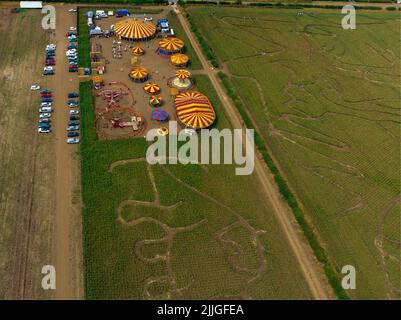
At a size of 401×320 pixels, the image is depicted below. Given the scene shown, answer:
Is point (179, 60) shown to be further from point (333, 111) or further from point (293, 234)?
Answer: point (293, 234)

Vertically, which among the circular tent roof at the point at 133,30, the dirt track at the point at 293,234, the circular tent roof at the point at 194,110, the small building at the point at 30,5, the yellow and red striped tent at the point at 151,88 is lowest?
the dirt track at the point at 293,234

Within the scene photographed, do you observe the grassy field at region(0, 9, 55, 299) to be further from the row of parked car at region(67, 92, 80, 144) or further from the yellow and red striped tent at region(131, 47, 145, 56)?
the yellow and red striped tent at region(131, 47, 145, 56)

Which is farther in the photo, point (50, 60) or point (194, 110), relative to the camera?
point (50, 60)

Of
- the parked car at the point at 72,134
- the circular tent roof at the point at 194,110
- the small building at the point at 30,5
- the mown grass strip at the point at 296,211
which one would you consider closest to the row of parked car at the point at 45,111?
the parked car at the point at 72,134

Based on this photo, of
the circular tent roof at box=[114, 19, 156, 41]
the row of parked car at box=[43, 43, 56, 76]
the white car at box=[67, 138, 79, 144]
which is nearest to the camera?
the white car at box=[67, 138, 79, 144]

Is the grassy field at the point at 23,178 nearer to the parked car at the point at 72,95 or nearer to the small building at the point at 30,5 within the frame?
the parked car at the point at 72,95

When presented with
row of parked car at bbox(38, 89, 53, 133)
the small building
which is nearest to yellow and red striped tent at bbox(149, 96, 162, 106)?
row of parked car at bbox(38, 89, 53, 133)

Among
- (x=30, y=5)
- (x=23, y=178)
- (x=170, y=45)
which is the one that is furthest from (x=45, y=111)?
(x=30, y=5)
